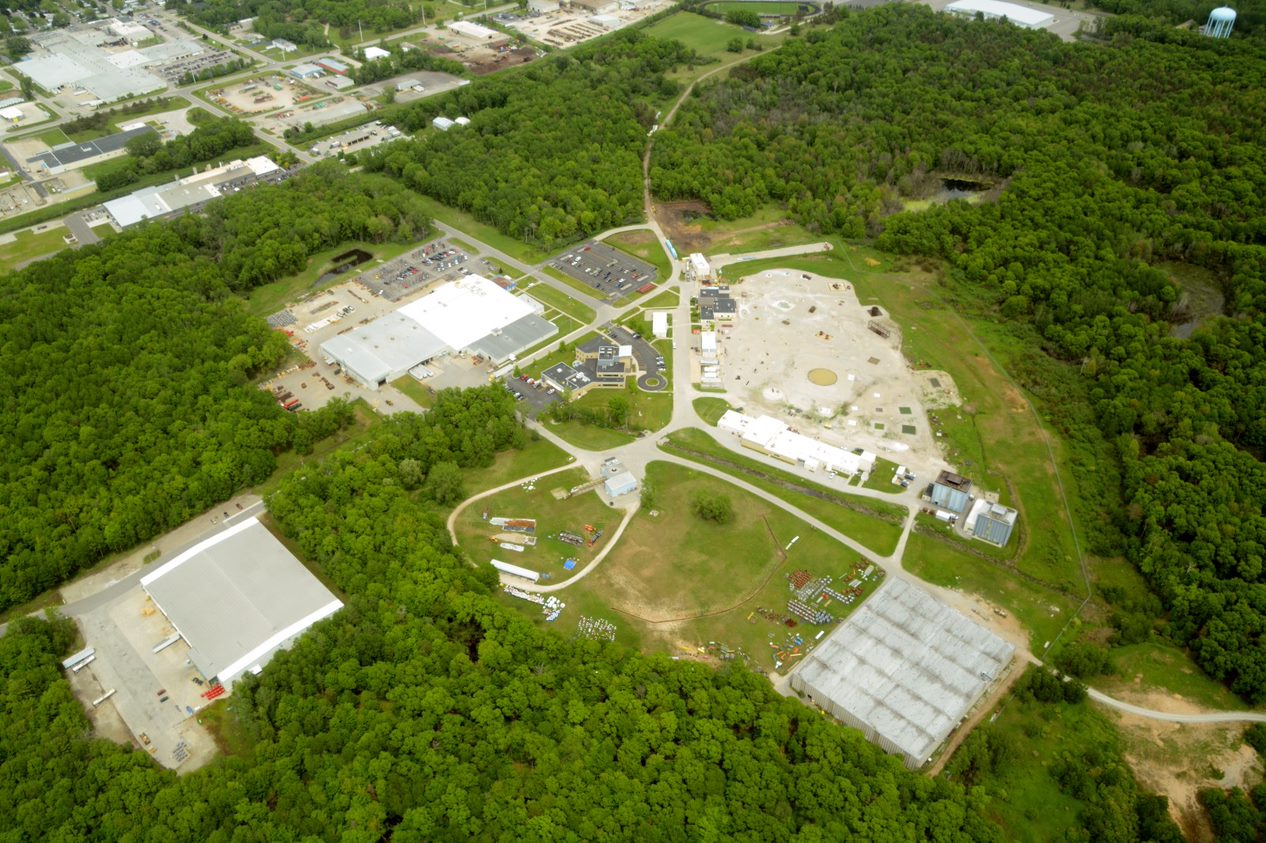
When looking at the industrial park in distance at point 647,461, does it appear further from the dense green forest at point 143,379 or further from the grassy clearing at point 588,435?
the grassy clearing at point 588,435

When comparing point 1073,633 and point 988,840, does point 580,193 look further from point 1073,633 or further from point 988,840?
point 988,840

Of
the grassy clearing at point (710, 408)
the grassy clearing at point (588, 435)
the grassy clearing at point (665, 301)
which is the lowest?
the grassy clearing at point (588, 435)

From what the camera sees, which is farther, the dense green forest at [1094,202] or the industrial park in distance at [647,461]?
the dense green forest at [1094,202]

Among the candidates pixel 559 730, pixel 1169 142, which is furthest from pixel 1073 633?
pixel 1169 142

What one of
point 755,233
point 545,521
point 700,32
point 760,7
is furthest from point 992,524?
point 760,7

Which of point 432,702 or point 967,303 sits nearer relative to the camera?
point 432,702

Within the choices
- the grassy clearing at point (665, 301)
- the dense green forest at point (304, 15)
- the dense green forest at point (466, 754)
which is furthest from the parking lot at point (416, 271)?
the dense green forest at point (304, 15)
